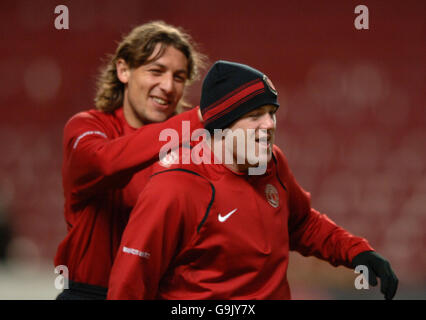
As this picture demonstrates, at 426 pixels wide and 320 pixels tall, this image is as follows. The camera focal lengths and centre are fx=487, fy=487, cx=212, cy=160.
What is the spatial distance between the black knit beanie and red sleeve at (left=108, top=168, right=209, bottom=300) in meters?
0.22

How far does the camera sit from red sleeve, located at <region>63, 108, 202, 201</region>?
1486 mm

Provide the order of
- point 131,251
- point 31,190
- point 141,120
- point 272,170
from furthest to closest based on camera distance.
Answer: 1. point 31,190
2. point 141,120
3. point 272,170
4. point 131,251

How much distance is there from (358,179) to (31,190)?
3234mm

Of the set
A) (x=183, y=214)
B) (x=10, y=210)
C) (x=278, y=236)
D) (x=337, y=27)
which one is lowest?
(x=10, y=210)

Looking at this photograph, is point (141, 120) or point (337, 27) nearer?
point (141, 120)

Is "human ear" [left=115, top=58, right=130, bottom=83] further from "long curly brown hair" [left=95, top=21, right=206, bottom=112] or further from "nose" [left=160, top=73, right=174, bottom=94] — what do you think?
"nose" [left=160, top=73, right=174, bottom=94]

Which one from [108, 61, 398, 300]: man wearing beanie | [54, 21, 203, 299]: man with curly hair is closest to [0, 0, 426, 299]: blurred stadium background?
[54, 21, 203, 299]: man with curly hair

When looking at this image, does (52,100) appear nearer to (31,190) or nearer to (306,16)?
(31,190)

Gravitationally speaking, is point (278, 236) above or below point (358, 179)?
above

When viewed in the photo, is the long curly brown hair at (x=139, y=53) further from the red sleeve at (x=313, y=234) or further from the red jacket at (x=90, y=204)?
the red sleeve at (x=313, y=234)

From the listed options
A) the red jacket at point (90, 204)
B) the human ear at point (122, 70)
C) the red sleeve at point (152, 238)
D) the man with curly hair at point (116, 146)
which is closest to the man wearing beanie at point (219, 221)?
the red sleeve at point (152, 238)

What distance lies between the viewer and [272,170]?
1600 millimetres

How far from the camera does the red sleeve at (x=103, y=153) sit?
149 centimetres

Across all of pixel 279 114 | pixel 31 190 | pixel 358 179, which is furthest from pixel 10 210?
pixel 358 179
